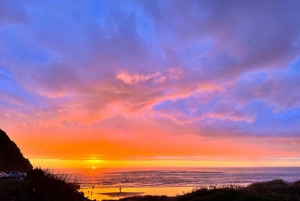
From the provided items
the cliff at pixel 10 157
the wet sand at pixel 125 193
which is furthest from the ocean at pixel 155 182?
the cliff at pixel 10 157

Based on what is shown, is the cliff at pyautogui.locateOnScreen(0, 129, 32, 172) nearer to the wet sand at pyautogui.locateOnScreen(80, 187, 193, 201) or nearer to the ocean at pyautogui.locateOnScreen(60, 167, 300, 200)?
the ocean at pyautogui.locateOnScreen(60, 167, 300, 200)

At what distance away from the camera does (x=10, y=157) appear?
4666 centimetres

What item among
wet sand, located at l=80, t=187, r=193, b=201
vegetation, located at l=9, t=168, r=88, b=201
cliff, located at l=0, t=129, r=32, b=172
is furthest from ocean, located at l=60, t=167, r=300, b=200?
vegetation, located at l=9, t=168, r=88, b=201

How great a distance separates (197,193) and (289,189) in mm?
12101

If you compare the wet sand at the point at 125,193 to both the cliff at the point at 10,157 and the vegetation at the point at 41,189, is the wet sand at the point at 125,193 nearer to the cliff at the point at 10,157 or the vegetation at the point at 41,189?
the cliff at the point at 10,157

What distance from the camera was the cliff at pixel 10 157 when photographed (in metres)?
43.1

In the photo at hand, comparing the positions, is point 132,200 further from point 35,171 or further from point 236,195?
point 35,171

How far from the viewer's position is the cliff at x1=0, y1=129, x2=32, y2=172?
141 feet

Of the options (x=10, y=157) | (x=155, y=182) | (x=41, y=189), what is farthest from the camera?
(x=155, y=182)

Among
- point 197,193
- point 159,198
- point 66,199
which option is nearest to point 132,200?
point 159,198

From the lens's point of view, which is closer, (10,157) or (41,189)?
(41,189)

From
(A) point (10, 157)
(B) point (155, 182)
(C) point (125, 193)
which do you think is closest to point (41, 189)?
(A) point (10, 157)

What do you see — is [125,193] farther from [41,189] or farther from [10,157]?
[41,189]

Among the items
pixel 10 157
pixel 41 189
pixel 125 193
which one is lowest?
pixel 125 193
